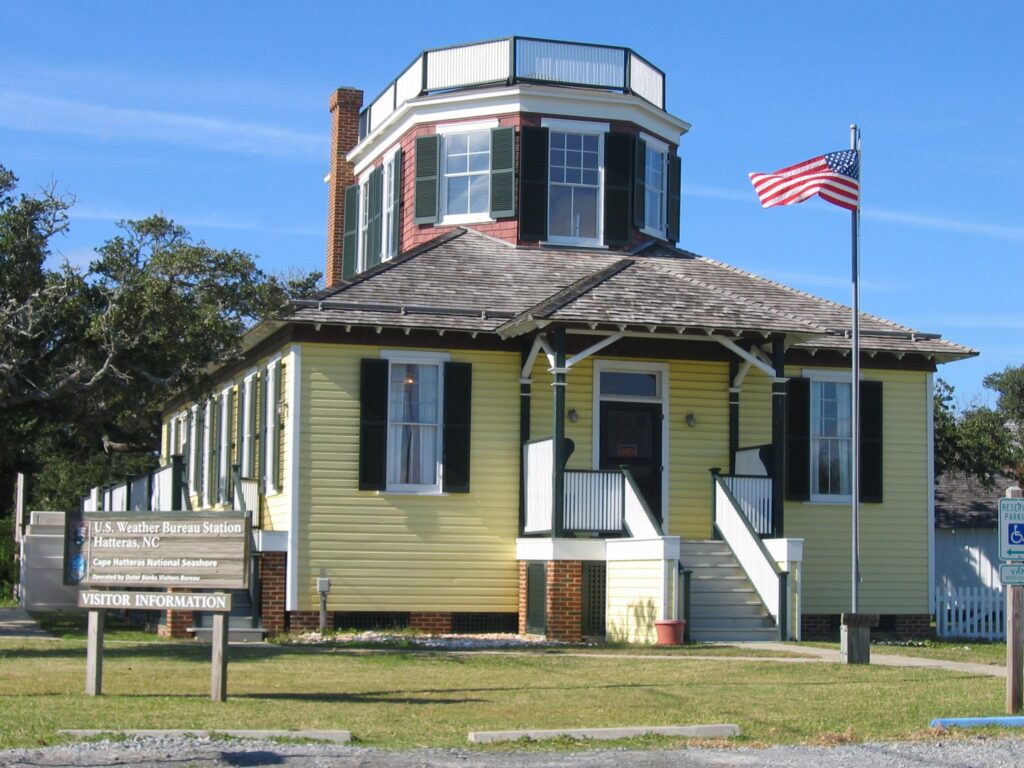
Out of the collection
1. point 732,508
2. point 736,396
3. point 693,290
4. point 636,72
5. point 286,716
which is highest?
point 636,72

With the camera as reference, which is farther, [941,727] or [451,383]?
[451,383]

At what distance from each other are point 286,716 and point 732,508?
11.3 metres

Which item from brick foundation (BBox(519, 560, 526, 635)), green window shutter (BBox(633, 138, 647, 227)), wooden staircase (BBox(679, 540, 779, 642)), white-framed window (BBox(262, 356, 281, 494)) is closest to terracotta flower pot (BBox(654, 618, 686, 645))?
wooden staircase (BBox(679, 540, 779, 642))

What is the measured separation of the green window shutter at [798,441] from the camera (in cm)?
2448

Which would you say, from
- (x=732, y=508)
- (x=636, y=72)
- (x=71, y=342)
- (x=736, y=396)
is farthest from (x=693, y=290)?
(x=71, y=342)

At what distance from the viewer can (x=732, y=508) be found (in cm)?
2236

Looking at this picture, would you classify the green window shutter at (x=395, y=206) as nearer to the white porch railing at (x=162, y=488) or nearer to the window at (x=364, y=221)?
the window at (x=364, y=221)

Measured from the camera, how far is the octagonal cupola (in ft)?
85.6

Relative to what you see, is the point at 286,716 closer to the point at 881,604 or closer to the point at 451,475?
the point at 451,475

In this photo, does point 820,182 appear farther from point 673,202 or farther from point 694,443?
point 673,202

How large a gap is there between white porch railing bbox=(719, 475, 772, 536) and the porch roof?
2089 mm

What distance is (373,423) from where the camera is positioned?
22.7 meters

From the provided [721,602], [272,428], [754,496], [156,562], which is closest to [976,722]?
[156,562]

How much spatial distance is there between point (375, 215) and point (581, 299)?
8.16 meters
